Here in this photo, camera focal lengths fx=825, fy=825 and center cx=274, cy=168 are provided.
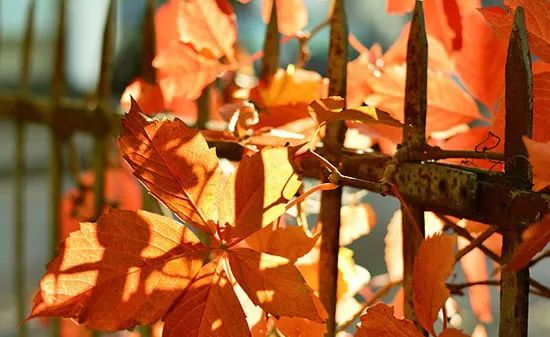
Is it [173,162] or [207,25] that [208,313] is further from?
[207,25]

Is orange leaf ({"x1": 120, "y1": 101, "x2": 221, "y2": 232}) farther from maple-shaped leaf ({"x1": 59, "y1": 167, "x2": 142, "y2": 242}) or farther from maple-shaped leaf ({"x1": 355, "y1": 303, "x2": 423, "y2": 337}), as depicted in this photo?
maple-shaped leaf ({"x1": 59, "y1": 167, "x2": 142, "y2": 242})

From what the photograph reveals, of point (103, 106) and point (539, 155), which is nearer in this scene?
point (539, 155)

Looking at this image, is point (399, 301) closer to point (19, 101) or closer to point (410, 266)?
point (410, 266)

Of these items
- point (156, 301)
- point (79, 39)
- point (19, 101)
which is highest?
point (79, 39)

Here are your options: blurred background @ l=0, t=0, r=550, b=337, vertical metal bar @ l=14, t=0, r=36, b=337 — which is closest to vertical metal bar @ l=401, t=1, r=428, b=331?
vertical metal bar @ l=14, t=0, r=36, b=337

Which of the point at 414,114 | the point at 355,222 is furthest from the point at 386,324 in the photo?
the point at 355,222

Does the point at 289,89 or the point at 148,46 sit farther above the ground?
the point at 148,46

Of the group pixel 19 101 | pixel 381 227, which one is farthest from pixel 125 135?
pixel 381 227
